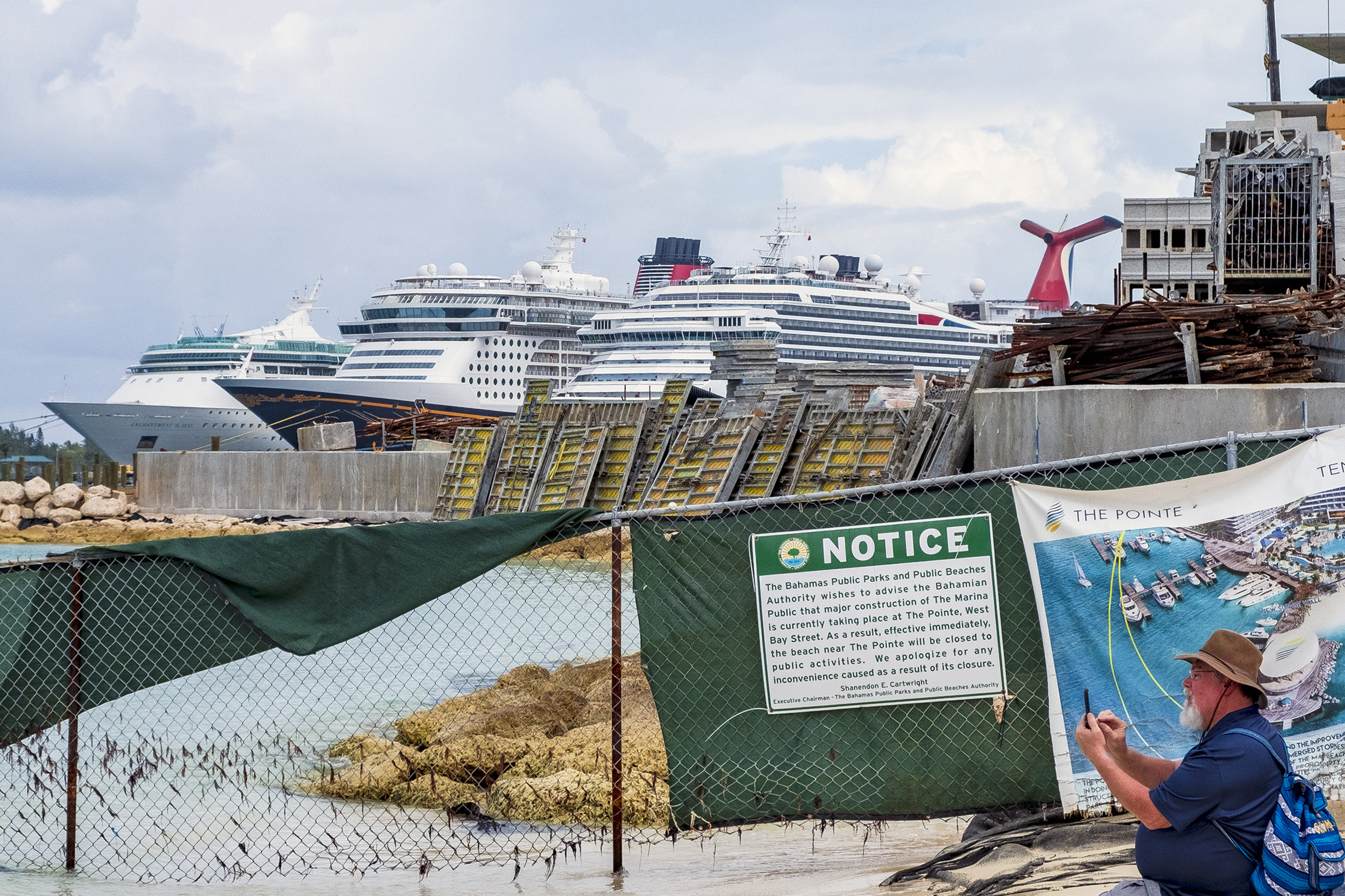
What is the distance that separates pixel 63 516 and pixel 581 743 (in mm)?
39617

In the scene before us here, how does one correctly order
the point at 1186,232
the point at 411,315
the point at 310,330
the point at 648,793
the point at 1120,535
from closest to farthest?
the point at 1120,535, the point at 648,793, the point at 1186,232, the point at 411,315, the point at 310,330

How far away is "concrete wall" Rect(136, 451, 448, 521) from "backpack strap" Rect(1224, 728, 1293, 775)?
104 ft

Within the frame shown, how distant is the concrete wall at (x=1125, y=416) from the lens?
Answer: 9.71 metres

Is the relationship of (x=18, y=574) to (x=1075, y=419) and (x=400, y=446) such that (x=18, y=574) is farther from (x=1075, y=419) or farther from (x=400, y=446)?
(x=400, y=446)

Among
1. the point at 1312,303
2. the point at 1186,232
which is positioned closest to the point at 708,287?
the point at 1186,232

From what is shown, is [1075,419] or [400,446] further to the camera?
[400,446]

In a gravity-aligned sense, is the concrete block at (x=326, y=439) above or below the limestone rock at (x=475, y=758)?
above

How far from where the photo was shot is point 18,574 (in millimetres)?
5887

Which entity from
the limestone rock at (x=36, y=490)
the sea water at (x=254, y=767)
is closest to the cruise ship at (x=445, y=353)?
the limestone rock at (x=36, y=490)

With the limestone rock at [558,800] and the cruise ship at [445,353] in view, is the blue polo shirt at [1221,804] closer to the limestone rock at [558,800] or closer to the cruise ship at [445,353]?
the limestone rock at [558,800]

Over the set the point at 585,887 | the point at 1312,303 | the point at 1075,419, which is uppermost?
the point at 1312,303

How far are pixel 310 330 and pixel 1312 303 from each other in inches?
3147

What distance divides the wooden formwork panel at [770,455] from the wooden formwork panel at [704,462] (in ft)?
0.69

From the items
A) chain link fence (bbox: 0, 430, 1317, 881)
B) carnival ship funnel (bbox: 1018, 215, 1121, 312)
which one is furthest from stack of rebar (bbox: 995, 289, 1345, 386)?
carnival ship funnel (bbox: 1018, 215, 1121, 312)
